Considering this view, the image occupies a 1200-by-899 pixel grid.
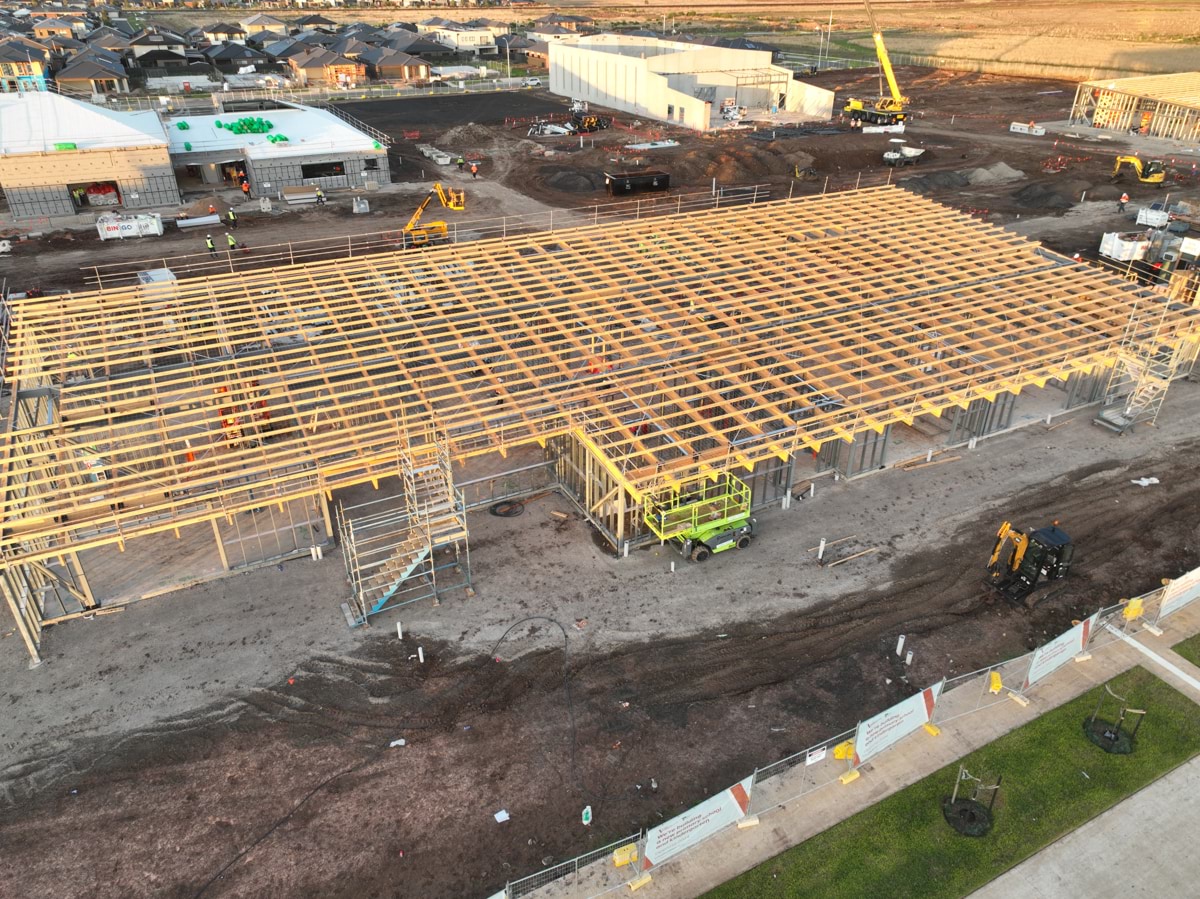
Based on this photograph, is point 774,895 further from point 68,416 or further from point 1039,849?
point 68,416

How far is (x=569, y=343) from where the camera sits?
26.4m

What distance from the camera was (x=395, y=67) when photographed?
99062 millimetres

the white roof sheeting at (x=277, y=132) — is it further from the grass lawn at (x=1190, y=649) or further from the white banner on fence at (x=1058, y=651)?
the grass lawn at (x=1190, y=649)

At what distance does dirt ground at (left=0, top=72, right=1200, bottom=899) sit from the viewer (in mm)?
14945

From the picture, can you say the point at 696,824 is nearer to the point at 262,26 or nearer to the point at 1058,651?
the point at 1058,651

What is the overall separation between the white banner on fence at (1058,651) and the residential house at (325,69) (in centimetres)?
10075

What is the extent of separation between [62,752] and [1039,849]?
19710 mm

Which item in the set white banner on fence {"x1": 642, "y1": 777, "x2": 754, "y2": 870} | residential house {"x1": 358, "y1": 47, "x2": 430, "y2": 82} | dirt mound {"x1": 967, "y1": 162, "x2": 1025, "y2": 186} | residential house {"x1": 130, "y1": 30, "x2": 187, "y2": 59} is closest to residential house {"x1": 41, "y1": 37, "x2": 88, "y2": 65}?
residential house {"x1": 130, "y1": 30, "x2": 187, "y2": 59}

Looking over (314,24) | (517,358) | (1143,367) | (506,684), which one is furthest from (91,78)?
(1143,367)

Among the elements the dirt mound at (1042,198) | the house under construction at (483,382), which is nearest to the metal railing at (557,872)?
the house under construction at (483,382)

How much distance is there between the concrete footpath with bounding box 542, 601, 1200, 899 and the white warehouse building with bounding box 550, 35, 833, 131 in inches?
2677

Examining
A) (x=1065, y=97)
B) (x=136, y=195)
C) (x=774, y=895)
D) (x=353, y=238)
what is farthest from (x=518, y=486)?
(x=1065, y=97)

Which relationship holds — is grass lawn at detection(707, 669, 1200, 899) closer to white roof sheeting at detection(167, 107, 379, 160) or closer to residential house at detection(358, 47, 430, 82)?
white roof sheeting at detection(167, 107, 379, 160)

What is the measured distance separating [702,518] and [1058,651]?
9044 mm
